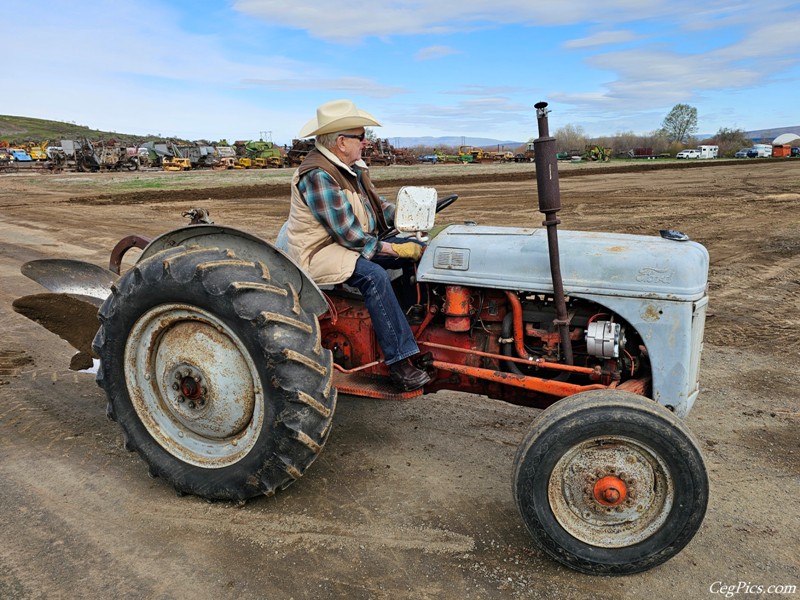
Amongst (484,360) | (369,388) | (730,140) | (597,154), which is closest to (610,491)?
(484,360)

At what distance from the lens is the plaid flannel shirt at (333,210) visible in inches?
139

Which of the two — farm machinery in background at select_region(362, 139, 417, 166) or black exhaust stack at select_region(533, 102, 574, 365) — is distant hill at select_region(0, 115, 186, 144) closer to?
farm machinery in background at select_region(362, 139, 417, 166)

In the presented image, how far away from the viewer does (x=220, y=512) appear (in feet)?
11.0

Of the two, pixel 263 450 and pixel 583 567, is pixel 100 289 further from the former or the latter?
pixel 583 567

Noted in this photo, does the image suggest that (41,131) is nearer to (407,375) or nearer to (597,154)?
(597,154)

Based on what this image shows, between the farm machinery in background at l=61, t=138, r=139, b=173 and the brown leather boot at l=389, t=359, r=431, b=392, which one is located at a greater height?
the farm machinery in background at l=61, t=138, r=139, b=173

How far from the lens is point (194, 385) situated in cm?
344

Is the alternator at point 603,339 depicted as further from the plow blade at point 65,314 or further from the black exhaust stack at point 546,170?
the plow blade at point 65,314

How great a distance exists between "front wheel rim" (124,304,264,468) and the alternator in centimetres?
171

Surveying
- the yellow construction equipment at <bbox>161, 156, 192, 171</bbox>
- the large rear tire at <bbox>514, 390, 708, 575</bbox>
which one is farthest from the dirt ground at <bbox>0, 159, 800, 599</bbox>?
the yellow construction equipment at <bbox>161, 156, 192, 171</bbox>

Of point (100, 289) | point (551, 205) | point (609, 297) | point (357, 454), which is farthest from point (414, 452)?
point (100, 289)

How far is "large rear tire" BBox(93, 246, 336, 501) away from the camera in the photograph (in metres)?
3.08

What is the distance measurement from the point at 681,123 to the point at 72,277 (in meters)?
102

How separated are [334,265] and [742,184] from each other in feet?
66.1
